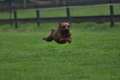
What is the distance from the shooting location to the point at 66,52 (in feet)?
35.0

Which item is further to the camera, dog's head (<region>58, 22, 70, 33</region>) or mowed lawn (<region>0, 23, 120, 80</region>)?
dog's head (<region>58, 22, 70, 33</region>)

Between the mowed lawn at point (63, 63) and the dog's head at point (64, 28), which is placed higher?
the dog's head at point (64, 28)

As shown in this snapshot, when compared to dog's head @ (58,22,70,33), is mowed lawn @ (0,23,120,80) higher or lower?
lower

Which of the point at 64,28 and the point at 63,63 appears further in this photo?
the point at 64,28

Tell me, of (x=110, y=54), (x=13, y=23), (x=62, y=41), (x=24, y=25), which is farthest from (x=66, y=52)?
(x=13, y=23)

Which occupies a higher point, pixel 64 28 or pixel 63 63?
pixel 64 28

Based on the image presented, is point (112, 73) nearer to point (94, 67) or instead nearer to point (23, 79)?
point (94, 67)

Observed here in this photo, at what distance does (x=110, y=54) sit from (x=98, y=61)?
1.18 meters

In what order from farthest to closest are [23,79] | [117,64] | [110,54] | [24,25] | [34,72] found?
1. [24,25]
2. [110,54]
3. [117,64]
4. [34,72]
5. [23,79]

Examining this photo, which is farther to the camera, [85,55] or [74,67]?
[85,55]

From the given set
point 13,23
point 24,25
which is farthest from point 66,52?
point 13,23

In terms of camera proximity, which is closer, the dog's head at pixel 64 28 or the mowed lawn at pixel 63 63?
the mowed lawn at pixel 63 63

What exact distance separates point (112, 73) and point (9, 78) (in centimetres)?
206

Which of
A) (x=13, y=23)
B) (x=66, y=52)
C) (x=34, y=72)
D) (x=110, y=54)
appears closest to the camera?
(x=34, y=72)
